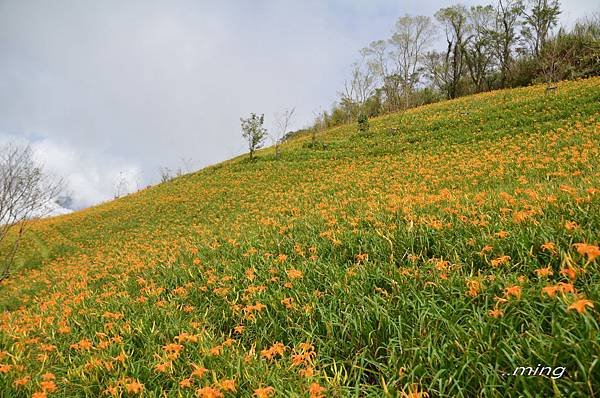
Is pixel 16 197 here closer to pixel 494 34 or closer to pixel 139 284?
pixel 139 284

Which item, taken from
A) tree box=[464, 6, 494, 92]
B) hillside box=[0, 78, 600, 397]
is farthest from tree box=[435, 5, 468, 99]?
hillside box=[0, 78, 600, 397]

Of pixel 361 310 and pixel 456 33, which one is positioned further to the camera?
pixel 456 33

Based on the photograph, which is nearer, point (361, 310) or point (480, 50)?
point (361, 310)

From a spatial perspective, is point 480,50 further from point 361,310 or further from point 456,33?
point 361,310

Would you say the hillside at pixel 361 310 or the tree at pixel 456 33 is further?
the tree at pixel 456 33

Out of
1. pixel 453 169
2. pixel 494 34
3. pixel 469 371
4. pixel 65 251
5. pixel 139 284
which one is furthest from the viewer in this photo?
pixel 494 34

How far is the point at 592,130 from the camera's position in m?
11.5

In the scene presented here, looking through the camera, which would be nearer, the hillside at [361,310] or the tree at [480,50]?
the hillside at [361,310]

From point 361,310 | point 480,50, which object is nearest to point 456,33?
point 480,50

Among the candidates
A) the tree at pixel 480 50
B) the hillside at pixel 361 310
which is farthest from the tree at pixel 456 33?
the hillside at pixel 361 310

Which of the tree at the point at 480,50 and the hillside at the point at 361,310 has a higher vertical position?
the tree at the point at 480,50

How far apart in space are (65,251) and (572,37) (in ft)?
157

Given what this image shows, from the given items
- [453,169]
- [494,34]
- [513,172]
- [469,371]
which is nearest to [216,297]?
[469,371]

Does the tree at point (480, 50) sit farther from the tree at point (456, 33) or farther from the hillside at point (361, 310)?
the hillside at point (361, 310)
